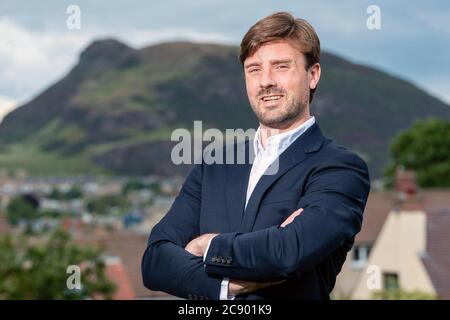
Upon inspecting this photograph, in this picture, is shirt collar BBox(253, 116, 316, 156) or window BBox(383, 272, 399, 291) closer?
shirt collar BBox(253, 116, 316, 156)

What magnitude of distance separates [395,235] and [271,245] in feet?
77.5

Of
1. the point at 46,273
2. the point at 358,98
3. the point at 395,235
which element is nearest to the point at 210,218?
the point at 395,235

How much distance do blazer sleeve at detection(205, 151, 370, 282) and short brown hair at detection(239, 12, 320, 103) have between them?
0.43 metres

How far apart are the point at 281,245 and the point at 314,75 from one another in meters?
0.59

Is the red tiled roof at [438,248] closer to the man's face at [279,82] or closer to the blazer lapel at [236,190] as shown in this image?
the blazer lapel at [236,190]

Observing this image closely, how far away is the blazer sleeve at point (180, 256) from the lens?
2.81 m

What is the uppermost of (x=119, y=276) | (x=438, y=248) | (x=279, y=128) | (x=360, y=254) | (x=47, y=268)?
(x=279, y=128)

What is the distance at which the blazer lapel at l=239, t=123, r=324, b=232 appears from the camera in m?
2.85

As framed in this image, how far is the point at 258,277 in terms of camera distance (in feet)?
8.88

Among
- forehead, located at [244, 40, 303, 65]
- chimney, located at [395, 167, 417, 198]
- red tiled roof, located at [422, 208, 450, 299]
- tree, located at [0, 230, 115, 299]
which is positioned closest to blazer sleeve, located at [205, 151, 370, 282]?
forehead, located at [244, 40, 303, 65]

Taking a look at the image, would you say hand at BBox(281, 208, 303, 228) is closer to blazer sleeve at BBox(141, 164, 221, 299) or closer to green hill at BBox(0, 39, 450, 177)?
blazer sleeve at BBox(141, 164, 221, 299)

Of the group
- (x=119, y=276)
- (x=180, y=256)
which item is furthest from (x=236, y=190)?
(x=119, y=276)

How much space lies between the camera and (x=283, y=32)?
2783mm

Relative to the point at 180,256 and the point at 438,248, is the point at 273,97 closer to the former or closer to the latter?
the point at 180,256
